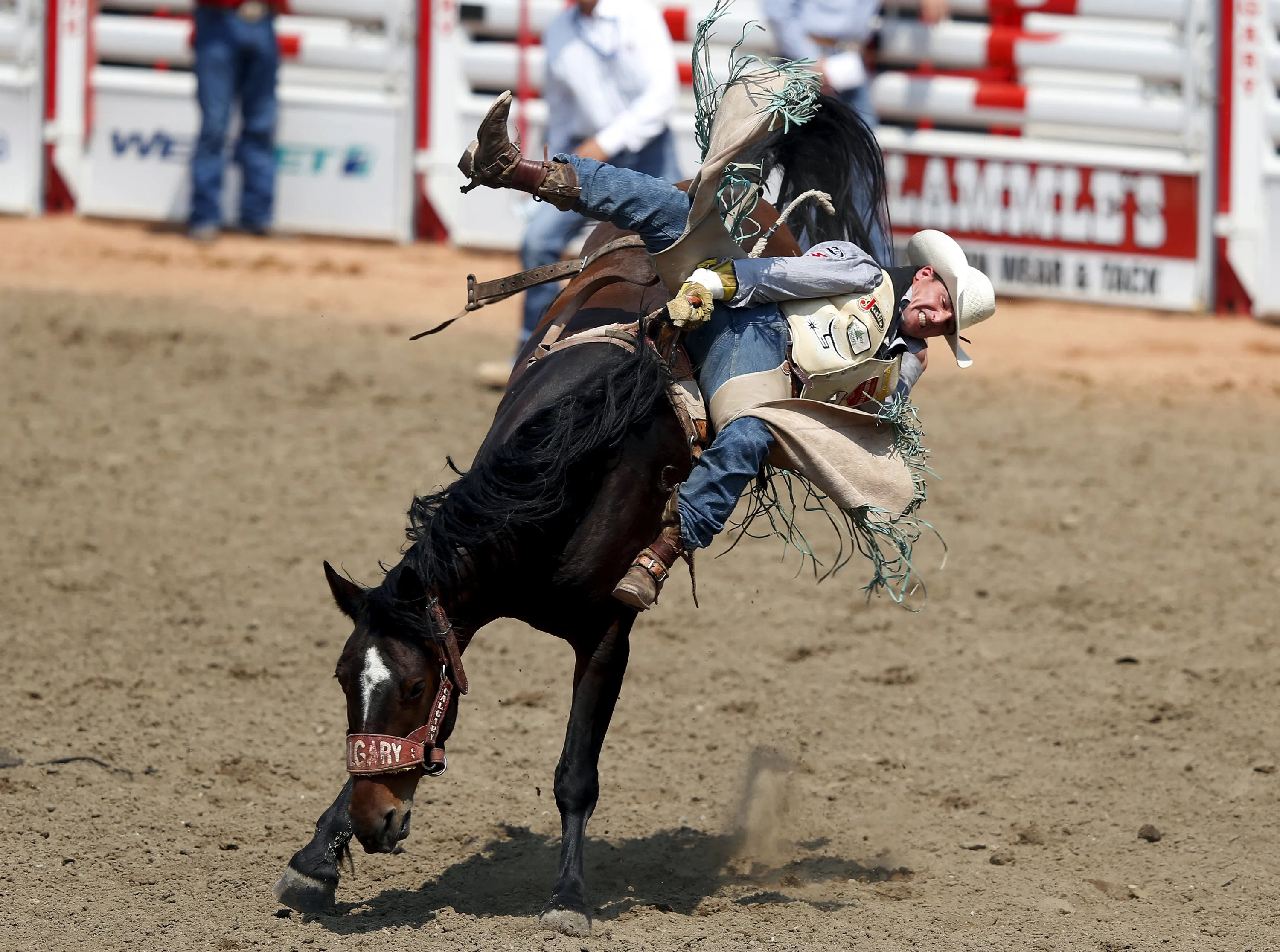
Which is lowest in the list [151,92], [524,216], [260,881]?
[260,881]

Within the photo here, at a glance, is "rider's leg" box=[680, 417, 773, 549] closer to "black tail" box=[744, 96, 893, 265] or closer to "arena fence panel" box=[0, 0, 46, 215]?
"black tail" box=[744, 96, 893, 265]

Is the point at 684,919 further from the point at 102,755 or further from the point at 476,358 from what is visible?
the point at 476,358

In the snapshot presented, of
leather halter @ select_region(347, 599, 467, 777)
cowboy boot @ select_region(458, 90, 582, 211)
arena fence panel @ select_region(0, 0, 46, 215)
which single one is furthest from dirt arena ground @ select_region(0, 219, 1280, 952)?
arena fence panel @ select_region(0, 0, 46, 215)

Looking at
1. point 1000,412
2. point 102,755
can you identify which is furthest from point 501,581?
point 1000,412

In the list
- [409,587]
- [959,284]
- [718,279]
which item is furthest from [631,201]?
[409,587]

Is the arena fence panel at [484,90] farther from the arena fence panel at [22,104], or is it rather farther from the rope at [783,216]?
the rope at [783,216]

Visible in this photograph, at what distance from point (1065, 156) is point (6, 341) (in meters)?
5.97

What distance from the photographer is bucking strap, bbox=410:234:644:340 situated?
394 centimetres

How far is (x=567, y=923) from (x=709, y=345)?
1337 mm

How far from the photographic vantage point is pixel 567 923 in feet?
11.6

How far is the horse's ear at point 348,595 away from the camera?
3422mm

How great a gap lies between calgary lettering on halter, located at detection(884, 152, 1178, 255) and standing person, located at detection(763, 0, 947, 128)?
673mm

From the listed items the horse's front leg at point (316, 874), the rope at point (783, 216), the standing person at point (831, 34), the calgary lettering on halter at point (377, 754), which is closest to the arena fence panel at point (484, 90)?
the standing person at point (831, 34)

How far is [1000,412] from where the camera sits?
7992 mm
